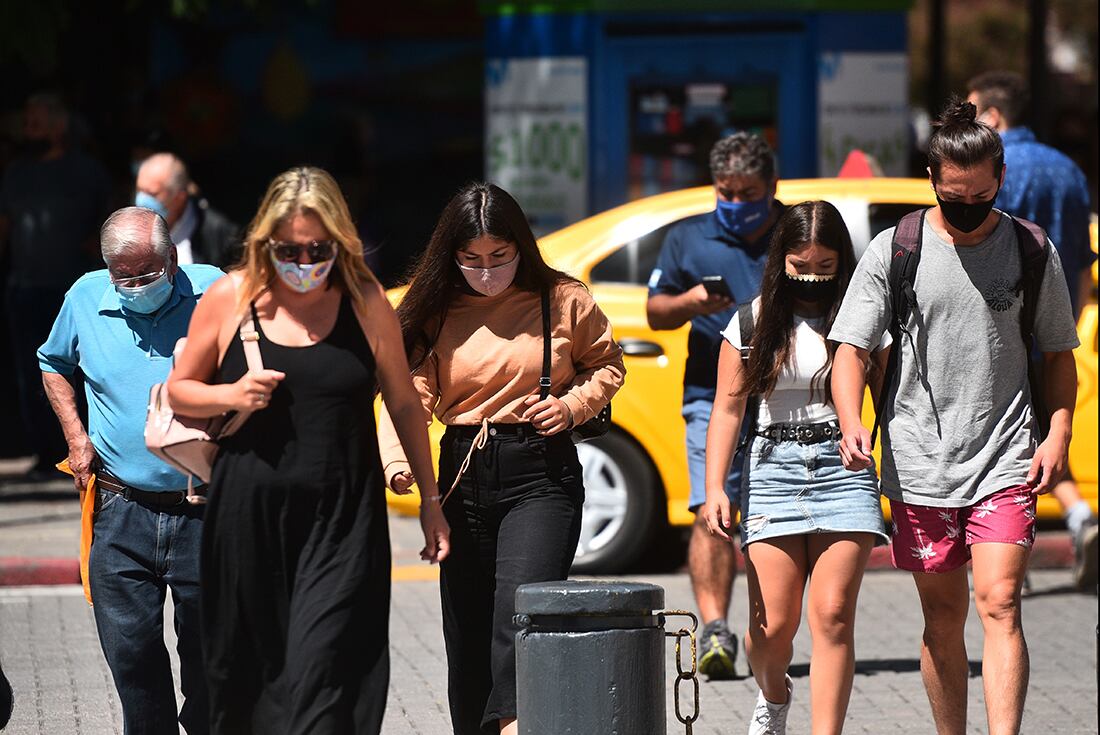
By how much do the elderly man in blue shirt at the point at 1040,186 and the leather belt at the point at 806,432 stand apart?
234cm

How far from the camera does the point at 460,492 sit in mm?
5230

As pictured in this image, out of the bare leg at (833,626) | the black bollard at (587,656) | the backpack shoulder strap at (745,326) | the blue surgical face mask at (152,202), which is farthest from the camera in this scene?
the blue surgical face mask at (152,202)

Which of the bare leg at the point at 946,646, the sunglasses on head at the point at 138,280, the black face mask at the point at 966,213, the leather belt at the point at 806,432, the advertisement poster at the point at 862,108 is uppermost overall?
the advertisement poster at the point at 862,108

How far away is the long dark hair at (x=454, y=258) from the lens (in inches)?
204

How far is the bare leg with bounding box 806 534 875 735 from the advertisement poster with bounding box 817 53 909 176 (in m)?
7.33

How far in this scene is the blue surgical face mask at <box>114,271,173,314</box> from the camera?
16.9ft

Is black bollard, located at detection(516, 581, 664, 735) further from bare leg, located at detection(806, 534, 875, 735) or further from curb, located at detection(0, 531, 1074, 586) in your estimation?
curb, located at detection(0, 531, 1074, 586)

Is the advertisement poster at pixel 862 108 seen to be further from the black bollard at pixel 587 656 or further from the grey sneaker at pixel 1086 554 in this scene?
the black bollard at pixel 587 656

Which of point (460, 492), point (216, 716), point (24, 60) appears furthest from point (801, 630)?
point (24, 60)

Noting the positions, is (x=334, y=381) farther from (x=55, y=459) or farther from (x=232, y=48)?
(x=232, y=48)

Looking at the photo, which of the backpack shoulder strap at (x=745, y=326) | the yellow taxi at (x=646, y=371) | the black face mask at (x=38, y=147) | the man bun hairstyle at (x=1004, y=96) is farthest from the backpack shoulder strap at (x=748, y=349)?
the black face mask at (x=38, y=147)

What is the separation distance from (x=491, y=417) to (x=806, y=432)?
973 mm

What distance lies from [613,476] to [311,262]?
4.47m

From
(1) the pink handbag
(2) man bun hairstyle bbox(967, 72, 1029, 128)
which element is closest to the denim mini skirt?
(1) the pink handbag
